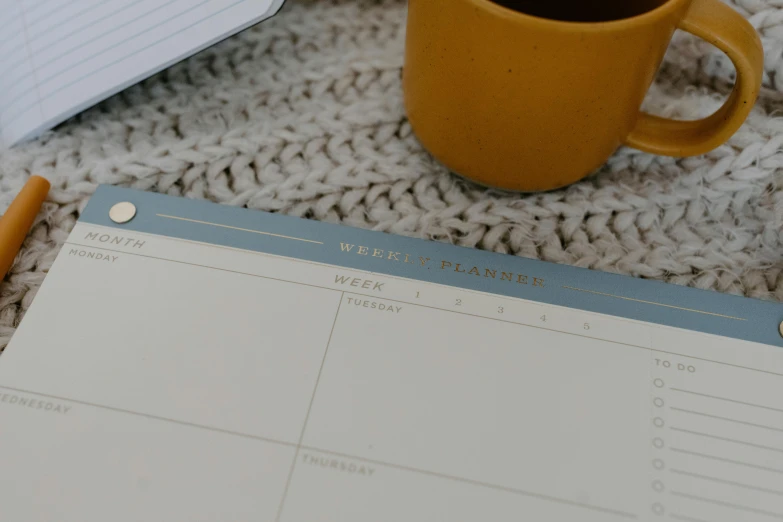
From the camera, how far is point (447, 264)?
11.7 inches

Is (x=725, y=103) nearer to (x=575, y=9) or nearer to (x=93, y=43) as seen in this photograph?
(x=575, y=9)

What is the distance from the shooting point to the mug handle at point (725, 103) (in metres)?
0.27

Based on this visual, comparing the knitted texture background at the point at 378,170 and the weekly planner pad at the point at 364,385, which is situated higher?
the knitted texture background at the point at 378,170

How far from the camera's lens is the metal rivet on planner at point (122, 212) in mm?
307

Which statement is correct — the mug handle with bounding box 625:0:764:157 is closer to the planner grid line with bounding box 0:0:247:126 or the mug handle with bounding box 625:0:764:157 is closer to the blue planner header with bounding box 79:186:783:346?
the blue planner header with bounding box 79:186:783:346

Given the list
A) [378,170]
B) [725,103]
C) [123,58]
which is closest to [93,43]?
[123,58]

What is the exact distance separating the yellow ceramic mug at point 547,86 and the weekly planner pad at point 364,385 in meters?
0.05

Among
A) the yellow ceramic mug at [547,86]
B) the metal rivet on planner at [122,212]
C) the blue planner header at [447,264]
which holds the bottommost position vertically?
the metal rivet on planner at [122,212]

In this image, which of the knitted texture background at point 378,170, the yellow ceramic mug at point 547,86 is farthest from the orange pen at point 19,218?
the yellow ceramic mug at point 547,86

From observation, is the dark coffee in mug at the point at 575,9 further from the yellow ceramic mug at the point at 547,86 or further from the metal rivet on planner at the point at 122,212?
the metal rivet on planner at the point at 122,212

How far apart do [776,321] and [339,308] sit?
0.19 m

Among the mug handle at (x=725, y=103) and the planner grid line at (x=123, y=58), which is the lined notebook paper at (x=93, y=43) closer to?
the planner grid line at (x=123, y=58)

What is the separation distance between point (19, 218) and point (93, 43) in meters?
0.10

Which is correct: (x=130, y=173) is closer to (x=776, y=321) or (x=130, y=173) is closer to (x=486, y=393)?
(x=486, y=393)
